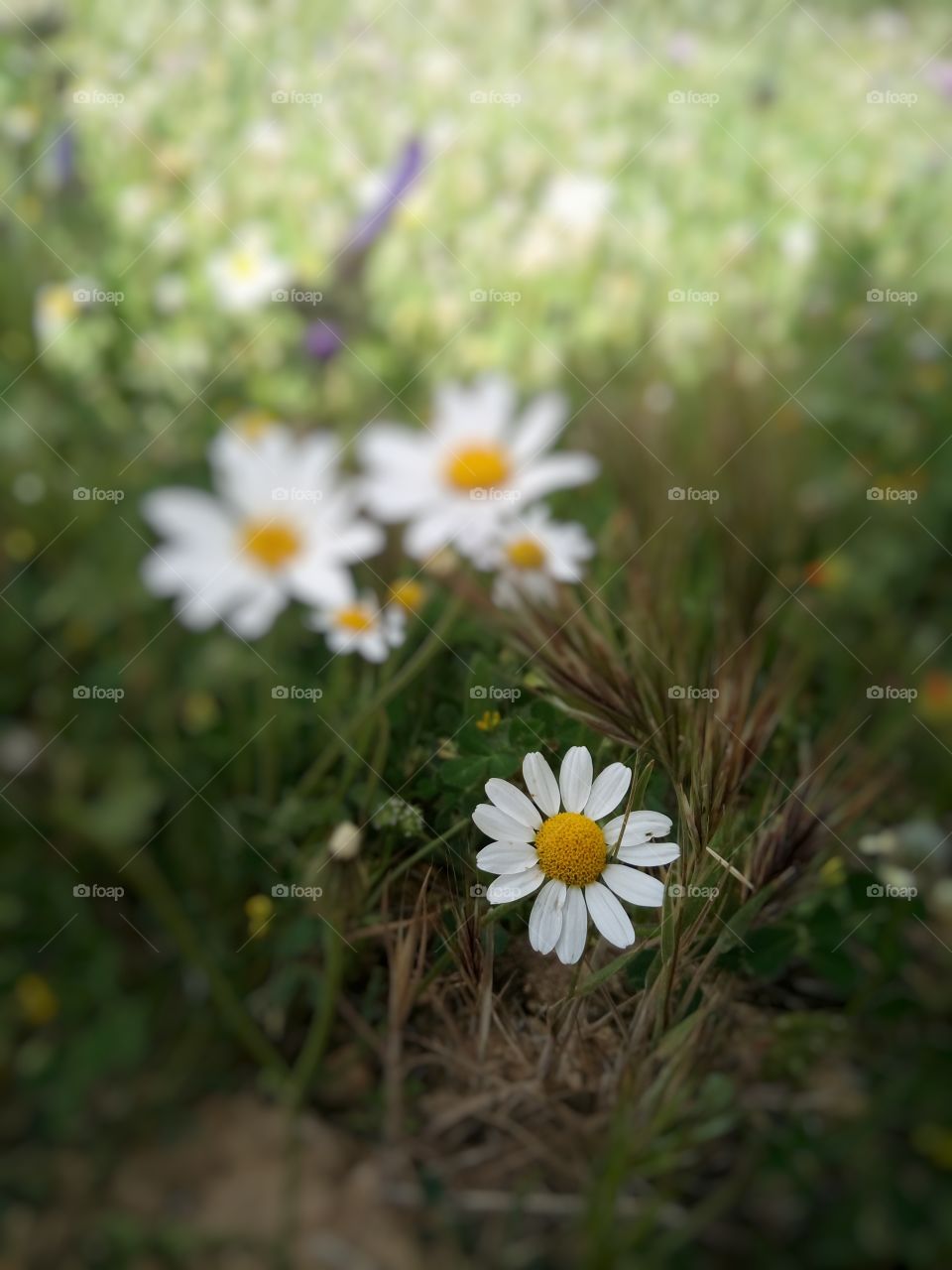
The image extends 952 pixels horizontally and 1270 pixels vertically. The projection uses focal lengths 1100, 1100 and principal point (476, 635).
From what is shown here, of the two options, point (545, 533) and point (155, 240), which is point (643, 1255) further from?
point (155, 240)

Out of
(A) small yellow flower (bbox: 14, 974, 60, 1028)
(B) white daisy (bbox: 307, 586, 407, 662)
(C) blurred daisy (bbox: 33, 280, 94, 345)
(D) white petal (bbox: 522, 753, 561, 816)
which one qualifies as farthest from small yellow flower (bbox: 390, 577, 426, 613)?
(C) blurred daisy (bbox: 33, 280, 94, 345)

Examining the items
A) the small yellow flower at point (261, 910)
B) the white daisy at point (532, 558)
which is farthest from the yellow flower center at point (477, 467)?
the small yellow flower at point (261, 910)

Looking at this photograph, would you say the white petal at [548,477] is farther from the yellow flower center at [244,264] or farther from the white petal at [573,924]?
the yellow flower center at [244,264]

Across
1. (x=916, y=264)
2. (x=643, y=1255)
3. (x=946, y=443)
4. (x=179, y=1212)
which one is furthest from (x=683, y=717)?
(x=916, y=264)

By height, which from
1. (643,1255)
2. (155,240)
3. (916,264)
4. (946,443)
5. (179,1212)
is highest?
(916,264)

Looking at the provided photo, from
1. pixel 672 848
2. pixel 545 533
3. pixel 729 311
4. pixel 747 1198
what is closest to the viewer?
pixel 672 848

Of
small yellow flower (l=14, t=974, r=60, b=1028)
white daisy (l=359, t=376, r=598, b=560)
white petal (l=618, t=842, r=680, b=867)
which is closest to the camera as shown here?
white petal (l=618, t=842, r=680, b=867)

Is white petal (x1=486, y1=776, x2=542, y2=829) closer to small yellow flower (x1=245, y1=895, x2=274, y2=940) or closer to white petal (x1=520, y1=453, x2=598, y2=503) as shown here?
small yellow flower (x1=245, y1=895, x2=274, y2=940)
